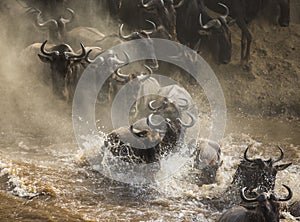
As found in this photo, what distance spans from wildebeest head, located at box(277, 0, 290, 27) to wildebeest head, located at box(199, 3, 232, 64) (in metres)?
2.12

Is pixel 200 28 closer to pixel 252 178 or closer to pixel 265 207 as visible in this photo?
pixel 252 178

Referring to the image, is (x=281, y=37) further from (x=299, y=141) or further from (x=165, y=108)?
(x=165, y=108)

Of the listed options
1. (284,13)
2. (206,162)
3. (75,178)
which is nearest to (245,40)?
(284,13)

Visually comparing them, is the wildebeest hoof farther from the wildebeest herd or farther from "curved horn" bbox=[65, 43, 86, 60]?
"curved horn" bbox=[65, 43, 86, 60]

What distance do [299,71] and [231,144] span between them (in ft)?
12.6

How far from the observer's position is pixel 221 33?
13.5 metres

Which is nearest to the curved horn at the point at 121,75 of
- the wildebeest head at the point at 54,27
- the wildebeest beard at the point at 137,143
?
the wildebeest beard at the point at 137,143

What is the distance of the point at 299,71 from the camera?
44.8 feet

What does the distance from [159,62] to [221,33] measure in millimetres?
1913

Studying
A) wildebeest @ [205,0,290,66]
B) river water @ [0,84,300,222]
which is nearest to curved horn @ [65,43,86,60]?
river water @ [0,84,300,222]

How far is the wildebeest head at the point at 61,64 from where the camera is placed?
35.6 feet

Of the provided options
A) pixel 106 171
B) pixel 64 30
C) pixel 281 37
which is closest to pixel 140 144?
pixel 106 171

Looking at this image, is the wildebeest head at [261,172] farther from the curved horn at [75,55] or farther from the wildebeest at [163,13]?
the wildebeest at [163,13]

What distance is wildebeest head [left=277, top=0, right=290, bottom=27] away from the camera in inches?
595
